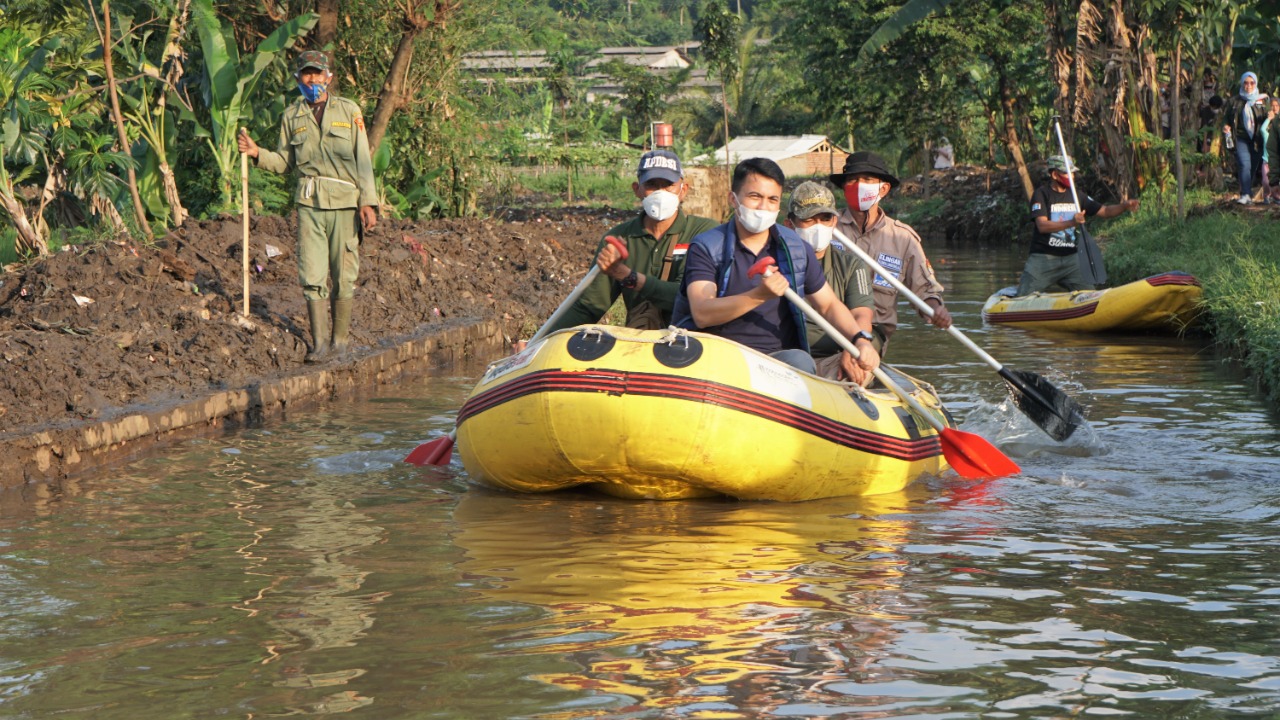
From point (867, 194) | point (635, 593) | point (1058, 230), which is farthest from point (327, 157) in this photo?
point (1058, 230)

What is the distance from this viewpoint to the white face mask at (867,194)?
912cm

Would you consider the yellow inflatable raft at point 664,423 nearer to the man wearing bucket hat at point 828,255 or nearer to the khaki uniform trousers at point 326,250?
the man wearing bucket hat at point 828,255

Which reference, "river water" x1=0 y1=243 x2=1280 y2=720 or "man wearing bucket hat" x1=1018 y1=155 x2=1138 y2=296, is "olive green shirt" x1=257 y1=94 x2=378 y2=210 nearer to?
"river water" x1=0 y1=243 x2=1280 y2=720

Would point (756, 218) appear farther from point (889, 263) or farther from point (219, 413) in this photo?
point (219, 413)

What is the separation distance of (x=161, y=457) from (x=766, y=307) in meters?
3.54

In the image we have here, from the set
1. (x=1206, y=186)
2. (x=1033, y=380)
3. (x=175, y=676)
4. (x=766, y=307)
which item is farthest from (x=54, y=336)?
(x=1206, y=186)

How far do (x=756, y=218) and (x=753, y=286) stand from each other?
0.37 m

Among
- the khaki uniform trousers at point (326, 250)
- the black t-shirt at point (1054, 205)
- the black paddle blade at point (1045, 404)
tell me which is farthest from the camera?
the black t-shirt at point (1054, 205)

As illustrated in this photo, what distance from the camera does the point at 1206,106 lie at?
2573 centimetres

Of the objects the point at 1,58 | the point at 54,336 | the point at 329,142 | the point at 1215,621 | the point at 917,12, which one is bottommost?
the point at 1215,621

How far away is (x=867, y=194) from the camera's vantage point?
30.0 feet

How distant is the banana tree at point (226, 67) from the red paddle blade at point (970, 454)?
8.50 m

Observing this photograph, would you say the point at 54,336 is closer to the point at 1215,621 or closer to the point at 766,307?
the point at 766,307

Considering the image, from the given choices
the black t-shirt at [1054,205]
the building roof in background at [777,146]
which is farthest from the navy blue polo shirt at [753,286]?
the building roof in background at [777,146]
